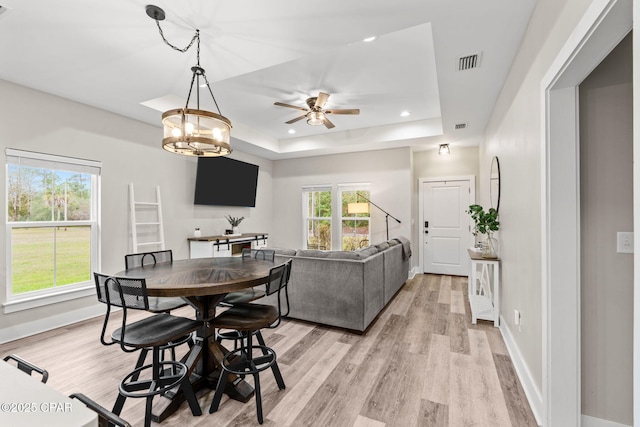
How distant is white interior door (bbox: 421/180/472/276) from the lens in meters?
5.79

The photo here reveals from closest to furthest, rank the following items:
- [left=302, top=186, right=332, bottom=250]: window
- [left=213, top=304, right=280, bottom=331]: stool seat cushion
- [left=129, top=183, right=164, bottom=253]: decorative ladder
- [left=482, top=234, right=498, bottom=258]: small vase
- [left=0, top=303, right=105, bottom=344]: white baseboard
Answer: [left=213, top=304, right=280, bottom=331]: stool seat cushion
[left=0, top=303, right=105, bottom=344]: white baseboard
[left=482, top=234, right=498, bottom=258]: small vase
[left=129, top=183, right=164, bottom=253]: decorative ladder
[left=302, top=186, right=332, bottom=250]: window

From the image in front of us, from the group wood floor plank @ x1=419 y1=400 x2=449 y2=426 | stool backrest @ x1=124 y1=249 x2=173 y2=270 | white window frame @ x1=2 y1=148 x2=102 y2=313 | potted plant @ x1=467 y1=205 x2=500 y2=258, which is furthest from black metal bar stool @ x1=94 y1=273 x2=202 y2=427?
potted plant @ x1=467 y1=205 x2=500 y2=258

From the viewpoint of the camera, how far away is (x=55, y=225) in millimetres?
3355

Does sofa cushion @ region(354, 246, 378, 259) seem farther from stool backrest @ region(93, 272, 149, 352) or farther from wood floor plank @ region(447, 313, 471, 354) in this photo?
stool backrest @ region(93, 272, 149, 352)

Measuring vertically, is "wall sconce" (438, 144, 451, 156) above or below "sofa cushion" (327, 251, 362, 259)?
above

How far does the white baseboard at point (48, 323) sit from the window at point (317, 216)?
4.01 meters

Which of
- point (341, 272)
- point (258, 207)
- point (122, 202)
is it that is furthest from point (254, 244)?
point (341, 272)

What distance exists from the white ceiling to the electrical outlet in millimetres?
1526

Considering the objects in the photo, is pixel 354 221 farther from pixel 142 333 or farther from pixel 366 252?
pixel 142 333

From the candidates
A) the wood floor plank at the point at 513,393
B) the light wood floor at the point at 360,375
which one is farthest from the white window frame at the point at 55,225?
the wood floor plank at the point at 513,393

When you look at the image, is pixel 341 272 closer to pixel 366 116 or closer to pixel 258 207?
pixel 366 116

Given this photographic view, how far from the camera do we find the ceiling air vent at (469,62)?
2.50 metres

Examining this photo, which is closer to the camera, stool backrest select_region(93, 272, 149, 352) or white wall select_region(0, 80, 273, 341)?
stool backrest select_region(93, 272, 149, 352)

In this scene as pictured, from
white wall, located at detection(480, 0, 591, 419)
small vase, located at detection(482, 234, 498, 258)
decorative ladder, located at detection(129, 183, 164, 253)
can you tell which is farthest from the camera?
decorative ladder, located at detection(129, 183, 164, 253)
